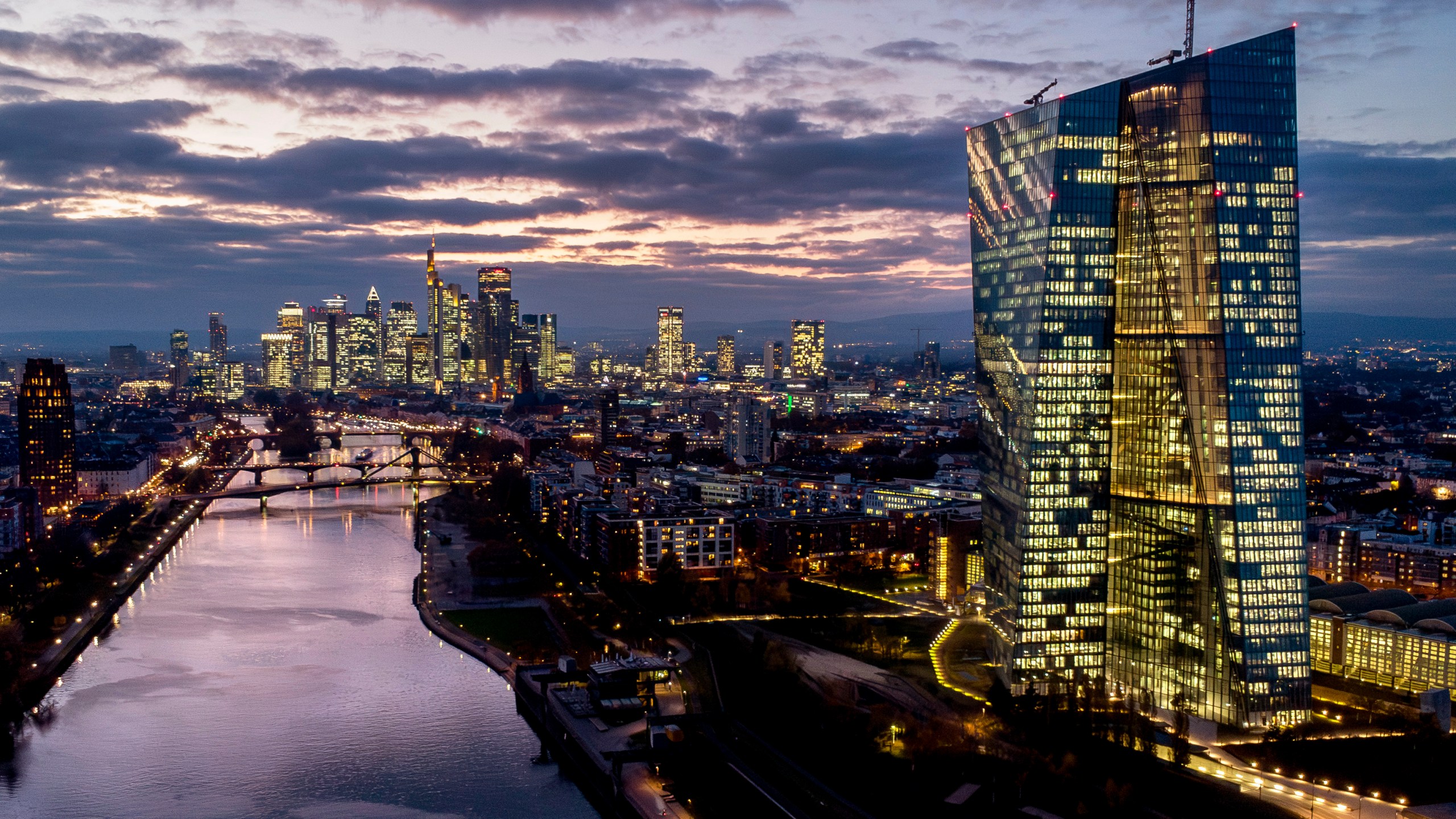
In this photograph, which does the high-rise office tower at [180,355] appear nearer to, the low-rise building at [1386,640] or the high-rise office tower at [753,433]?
the high-rise office tower at [753,433]

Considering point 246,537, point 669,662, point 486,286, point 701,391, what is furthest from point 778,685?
point 486,286

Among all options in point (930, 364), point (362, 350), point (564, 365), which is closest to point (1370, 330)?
point (930, 364)

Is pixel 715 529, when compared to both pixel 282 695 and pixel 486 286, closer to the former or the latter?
pixel 282 695

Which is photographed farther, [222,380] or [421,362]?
[421,362]

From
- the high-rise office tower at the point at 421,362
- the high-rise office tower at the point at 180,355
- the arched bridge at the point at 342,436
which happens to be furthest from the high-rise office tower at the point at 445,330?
the arched bridge at the point at 342,436

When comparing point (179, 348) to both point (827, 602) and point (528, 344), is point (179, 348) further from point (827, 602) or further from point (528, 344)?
point (827, 602)

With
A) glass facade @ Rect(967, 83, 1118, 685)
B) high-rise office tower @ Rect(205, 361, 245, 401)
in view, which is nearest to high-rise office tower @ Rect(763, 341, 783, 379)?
high-rise office tower @ Rect(205, 361, 245, 401)

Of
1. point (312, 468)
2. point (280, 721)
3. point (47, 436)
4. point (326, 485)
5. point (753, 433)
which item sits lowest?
point (280, 721)
